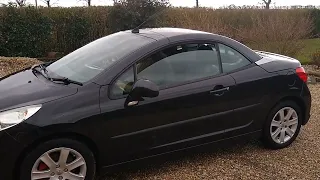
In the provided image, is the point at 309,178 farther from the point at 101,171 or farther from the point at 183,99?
the point at 101,171

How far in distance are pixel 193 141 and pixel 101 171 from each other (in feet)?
3.33

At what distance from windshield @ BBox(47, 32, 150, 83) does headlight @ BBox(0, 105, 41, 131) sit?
578 mm

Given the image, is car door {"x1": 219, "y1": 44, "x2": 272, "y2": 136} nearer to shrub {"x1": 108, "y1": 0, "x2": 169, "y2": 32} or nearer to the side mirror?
the side mirror

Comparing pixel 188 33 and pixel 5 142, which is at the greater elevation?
pixel 188 33

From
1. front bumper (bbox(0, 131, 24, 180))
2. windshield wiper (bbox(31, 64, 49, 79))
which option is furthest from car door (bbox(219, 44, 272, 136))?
front bumper (bbox(0, 131, 24, 180))

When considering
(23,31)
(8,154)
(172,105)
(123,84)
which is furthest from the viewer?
(23,31)

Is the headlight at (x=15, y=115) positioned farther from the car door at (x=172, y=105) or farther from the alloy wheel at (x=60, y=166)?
the car door at (x=172, y=105)

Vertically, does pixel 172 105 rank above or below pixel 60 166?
above

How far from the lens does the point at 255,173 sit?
391 centimetres

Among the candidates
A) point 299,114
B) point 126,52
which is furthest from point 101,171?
point 299,114

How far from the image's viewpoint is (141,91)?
332 centimetres

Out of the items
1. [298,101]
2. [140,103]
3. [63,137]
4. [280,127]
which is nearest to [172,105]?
[140,103]

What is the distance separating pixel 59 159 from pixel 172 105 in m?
1.18

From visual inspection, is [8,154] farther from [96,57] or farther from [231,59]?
[231,59]
